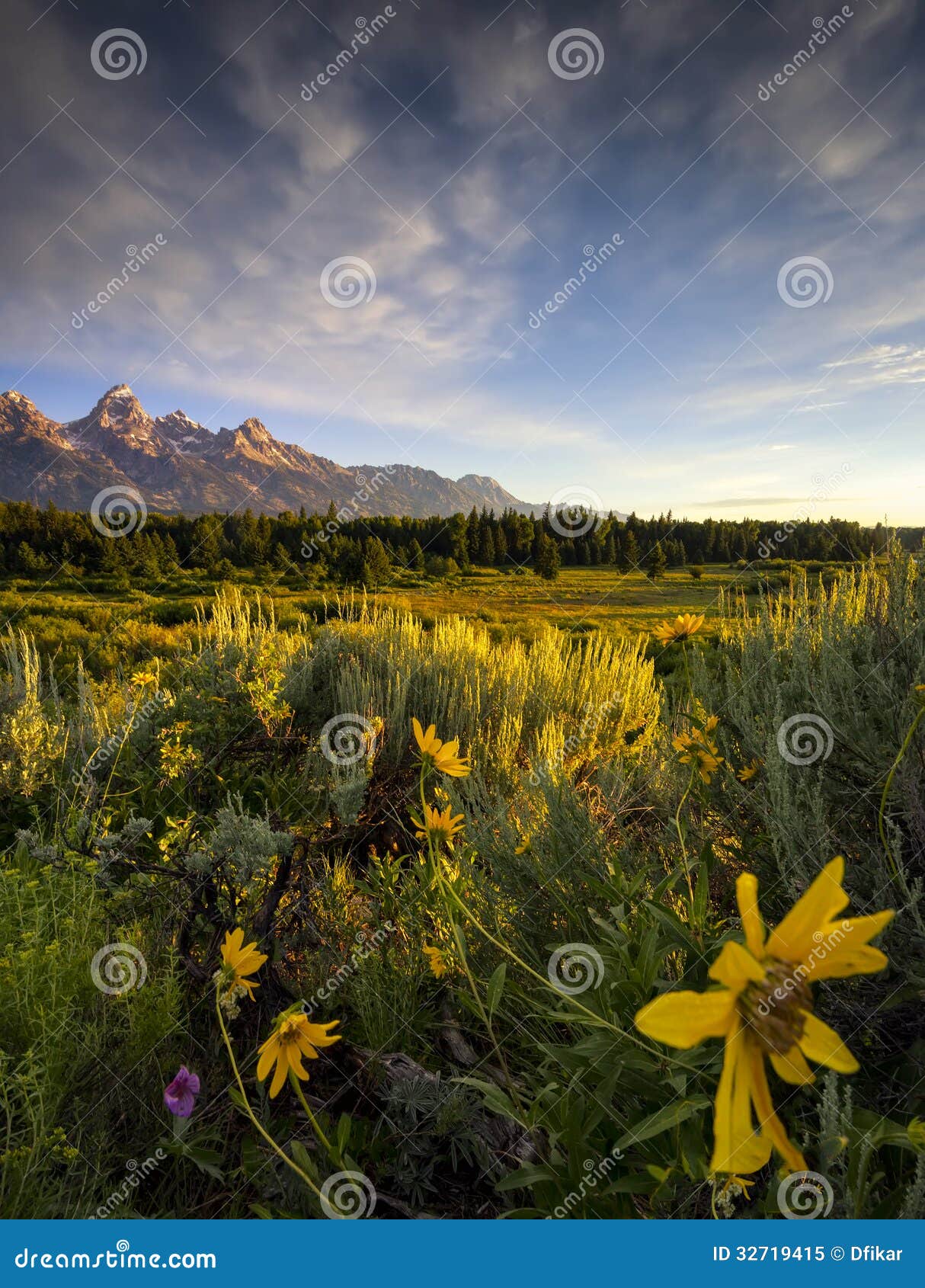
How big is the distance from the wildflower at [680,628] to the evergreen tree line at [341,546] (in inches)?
739

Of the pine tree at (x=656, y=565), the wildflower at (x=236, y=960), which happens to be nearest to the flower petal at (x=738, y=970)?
the wildflower at (x=236, y=960)

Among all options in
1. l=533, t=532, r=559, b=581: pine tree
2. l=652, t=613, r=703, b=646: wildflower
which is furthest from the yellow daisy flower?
l=533, t=532, r=559, b=581: pine tree

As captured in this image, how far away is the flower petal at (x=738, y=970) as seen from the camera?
497 millimetres

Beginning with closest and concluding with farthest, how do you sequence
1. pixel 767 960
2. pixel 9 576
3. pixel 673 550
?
pixel 767 960 < pixel 9 576 < pixel 673 550

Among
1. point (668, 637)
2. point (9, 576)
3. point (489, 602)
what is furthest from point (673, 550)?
point (668, 637)

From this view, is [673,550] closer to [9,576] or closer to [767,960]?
[9,576]

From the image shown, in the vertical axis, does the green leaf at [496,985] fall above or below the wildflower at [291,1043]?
below

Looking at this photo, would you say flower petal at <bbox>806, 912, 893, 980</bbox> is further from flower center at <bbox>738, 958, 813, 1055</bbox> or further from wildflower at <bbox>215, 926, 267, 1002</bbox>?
wildflower at <bbox>215, 926, 267, 1002</bbox>

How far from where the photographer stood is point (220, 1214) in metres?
1.44

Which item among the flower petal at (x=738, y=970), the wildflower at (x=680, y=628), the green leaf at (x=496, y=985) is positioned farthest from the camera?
the wildflower at (x=680, y=628)

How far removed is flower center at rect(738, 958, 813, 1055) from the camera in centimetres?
54

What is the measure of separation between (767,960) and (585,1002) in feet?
3.17

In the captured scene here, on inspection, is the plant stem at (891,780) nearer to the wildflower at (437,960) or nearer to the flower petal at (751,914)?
the flower petal at (751,914)

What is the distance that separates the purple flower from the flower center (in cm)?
128
